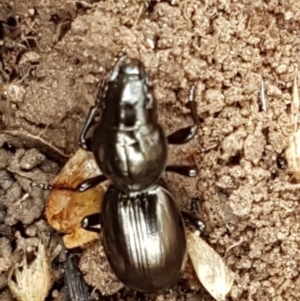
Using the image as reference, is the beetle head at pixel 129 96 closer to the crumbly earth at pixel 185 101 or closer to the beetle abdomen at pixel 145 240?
the crumbly earth at pixel 185 101

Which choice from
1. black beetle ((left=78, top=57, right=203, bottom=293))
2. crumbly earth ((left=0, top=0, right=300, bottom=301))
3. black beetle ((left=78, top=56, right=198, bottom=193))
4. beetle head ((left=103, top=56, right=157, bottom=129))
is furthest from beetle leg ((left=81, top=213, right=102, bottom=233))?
beetle head ((left=103, top=56, right=157, bottom=129))

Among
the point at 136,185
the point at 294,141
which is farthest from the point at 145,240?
the point at 294,141

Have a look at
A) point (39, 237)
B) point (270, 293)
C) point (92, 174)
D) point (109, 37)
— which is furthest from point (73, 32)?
point (270, 293)

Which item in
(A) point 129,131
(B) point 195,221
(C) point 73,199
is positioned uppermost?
(A) point 129,131

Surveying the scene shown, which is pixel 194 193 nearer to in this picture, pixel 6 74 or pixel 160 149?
pixel 160 149

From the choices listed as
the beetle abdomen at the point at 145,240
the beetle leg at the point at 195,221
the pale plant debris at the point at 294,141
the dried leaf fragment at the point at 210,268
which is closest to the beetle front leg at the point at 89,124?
the beetle abdomen at the point at 145,240

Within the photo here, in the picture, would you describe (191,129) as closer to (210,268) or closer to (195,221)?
(195,221)
